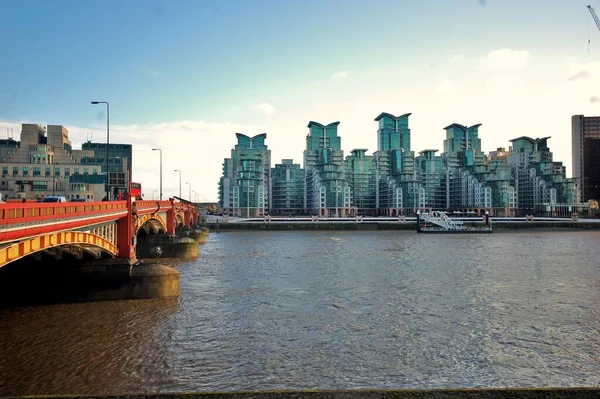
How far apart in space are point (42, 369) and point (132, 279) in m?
12.5

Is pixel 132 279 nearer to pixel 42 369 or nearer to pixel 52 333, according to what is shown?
pixel 52 333

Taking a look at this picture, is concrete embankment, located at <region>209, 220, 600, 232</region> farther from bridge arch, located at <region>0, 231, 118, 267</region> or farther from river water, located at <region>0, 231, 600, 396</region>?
bridge arch, located at <region>0, 231, 118, 267</region>

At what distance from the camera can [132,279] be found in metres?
29.8

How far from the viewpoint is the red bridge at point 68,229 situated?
16719mm

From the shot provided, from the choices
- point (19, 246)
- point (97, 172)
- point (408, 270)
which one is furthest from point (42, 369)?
point (97, 172)

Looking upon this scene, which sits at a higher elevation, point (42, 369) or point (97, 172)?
point (97, 172)

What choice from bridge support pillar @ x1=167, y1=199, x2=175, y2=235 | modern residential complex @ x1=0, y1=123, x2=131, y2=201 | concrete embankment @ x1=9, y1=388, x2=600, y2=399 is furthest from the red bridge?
modern residential complex @ x1=0, y1=123, x2=131, y2=201

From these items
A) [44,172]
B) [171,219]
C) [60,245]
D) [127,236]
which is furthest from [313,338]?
[44,172]

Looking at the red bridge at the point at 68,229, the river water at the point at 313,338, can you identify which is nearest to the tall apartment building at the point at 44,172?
the red bridge at the point at 68,229

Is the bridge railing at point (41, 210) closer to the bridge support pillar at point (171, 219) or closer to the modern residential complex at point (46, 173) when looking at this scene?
the bridge support pillar at point (171, 219)

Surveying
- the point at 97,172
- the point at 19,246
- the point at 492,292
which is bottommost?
the point at 492,292

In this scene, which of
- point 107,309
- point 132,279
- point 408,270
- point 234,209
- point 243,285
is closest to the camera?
point 107,309

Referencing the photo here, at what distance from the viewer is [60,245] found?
2303 centimetres

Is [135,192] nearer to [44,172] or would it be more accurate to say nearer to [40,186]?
[40,186]
